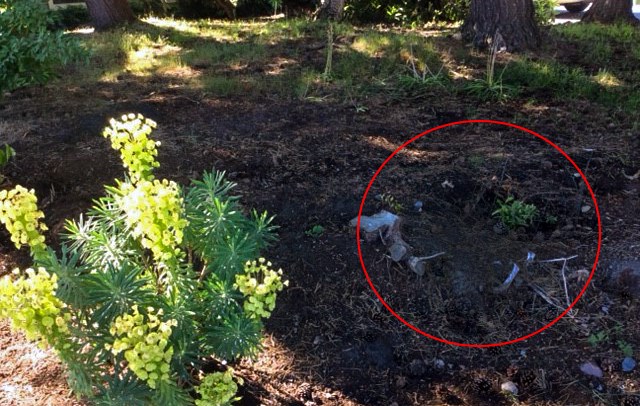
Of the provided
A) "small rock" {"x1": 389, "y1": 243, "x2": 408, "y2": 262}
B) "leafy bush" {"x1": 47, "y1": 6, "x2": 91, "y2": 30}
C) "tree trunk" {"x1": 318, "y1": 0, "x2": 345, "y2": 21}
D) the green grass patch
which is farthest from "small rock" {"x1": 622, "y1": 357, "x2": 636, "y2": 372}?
"leafy bush" {"x1": 47, "y1": 6, "x2": 91, "y2": 30}

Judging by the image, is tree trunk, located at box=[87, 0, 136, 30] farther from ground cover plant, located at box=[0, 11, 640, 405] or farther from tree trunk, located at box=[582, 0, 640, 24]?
tree trunk, located at box=[582, 0, 640, 24]

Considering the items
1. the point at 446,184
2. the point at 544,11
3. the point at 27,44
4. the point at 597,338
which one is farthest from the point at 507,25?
the point at 27,44

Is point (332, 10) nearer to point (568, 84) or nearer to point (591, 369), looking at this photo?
point (568, 84)

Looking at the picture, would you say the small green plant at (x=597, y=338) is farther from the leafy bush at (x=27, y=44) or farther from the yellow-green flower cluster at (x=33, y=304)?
the leafy bush at (x=27, y=44)

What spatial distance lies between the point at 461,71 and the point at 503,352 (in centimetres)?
400

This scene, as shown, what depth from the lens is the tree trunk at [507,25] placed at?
6781 millimetres

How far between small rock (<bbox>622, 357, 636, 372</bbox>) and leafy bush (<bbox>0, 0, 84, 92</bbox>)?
3.58 meters

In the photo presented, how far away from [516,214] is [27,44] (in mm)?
3232

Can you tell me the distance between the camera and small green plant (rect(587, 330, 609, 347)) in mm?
2916

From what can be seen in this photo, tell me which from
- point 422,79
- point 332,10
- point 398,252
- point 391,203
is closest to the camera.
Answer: point 398,252

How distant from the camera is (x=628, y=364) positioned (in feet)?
9.14

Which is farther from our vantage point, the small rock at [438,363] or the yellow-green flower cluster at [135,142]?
the small rock at [438,363]

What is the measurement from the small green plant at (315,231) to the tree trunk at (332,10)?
7.84 meters

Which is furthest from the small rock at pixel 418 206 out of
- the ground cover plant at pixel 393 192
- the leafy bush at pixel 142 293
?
the leafy bush at pixel 142 293
